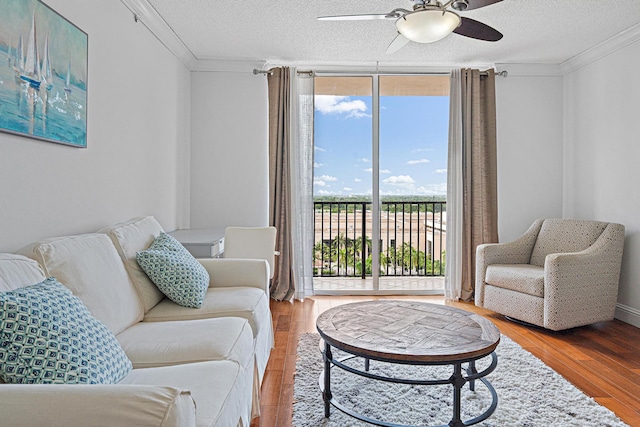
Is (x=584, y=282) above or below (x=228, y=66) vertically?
below

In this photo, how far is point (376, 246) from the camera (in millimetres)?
4684

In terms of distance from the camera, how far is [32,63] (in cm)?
194

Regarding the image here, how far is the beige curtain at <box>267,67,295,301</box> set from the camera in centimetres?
443

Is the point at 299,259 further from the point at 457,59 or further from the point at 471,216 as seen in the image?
the point at 457,59

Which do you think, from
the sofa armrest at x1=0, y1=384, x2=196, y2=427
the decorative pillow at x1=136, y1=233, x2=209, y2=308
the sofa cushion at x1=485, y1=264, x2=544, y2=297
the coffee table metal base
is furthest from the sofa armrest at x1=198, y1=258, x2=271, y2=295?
the sofa cushion at x1=485, y1=264, x2=544, y2=297

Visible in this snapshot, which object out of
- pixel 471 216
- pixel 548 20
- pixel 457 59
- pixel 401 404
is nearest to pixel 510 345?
pixel 401 404

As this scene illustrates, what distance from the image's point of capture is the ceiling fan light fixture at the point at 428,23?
7.50 feet

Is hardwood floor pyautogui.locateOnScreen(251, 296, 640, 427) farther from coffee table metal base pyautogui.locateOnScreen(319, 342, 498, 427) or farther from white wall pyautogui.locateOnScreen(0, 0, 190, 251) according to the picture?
white wall pyautogui.locateOnScreen(0, 0, 190, 251)

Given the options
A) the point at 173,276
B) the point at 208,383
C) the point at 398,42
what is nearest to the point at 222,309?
the point at 173,276

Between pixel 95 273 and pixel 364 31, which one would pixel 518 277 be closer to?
pixel 364 31

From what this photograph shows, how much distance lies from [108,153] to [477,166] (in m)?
3.47

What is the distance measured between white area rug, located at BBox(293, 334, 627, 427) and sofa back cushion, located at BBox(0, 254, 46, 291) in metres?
1.29

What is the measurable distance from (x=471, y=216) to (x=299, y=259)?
73.6 inches

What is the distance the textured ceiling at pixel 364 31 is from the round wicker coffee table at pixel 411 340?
2.19 meters
